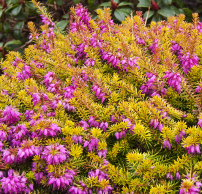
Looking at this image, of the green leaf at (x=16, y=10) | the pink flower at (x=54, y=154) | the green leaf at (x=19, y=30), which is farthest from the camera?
the green leaf at (x=19, y=30)

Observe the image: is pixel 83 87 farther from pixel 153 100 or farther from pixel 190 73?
Answer: pixel 190 73

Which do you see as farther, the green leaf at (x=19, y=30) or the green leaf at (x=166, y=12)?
the green leaf at (x=19, y=30)

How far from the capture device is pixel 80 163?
1.10 meters

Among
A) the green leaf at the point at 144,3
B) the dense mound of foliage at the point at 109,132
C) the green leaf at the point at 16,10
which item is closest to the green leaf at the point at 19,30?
the green leaf at the point at 16,10

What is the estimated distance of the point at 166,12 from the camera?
308 cm

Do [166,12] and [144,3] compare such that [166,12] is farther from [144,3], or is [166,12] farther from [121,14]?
[121,14]

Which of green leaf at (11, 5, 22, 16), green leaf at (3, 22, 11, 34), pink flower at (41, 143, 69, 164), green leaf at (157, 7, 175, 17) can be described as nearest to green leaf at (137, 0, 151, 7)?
green leaf at (157, 7, 175, 17)

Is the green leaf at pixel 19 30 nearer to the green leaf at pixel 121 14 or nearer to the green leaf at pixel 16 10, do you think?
the green leaf at pixel 16 10

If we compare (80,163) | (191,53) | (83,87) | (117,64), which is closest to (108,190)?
(80,163)

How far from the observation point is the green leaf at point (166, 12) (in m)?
3.05

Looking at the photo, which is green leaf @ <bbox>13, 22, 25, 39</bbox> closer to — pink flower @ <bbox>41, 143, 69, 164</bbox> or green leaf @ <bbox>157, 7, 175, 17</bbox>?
green leaf @ <bbox>157, 7, 175, 17</bbox>

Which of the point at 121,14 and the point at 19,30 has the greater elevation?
the point at 121,14

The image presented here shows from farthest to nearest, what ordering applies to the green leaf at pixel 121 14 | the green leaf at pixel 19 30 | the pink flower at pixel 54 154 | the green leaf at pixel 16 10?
the green leaf at pixel 19 30, the green leaf at pixel 16 10, the green leaf at pixel 121 14, the pink flower at pixel 54 154

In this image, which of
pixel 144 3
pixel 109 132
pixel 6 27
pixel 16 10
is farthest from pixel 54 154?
pixel 6 27
